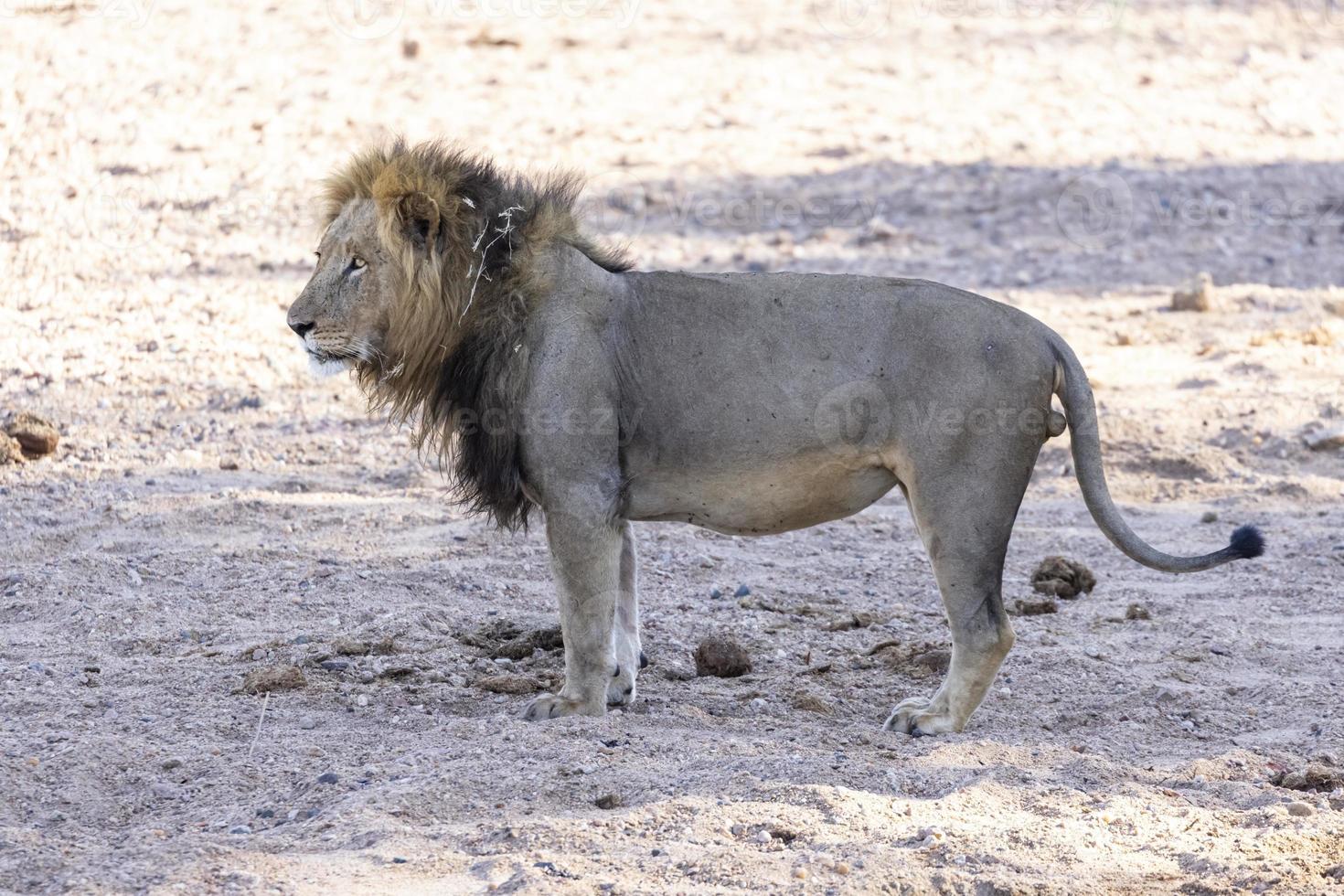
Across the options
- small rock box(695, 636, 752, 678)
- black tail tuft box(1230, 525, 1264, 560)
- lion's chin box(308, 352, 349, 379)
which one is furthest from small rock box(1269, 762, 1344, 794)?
lion's chin box(308, 352, 349, 379)

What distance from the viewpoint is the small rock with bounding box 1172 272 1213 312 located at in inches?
429

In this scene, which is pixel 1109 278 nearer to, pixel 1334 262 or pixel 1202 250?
pixel 1202 250

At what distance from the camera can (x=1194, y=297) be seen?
1088 centimetres

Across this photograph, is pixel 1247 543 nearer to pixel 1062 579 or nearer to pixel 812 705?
pixel 812 705

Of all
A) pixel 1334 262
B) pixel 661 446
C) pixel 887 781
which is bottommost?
pixel 1334 262

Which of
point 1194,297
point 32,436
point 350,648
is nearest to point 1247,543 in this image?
point 350,648

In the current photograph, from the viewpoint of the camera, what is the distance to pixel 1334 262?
11953 millimetres

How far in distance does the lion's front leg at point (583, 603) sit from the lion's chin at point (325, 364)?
2.64ft

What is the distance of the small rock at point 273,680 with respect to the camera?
5297mm

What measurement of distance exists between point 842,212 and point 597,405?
7.57m

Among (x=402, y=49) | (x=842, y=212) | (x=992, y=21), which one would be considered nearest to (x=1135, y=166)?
(x=842, y=212)

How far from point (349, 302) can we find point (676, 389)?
1.05 metres

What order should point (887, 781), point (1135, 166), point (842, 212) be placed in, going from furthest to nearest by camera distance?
point (1135, 166) < point (842, 212) < point (887, 781)

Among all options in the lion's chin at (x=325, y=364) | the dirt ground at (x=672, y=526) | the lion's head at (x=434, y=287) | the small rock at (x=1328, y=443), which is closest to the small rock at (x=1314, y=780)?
the dirt ground at (x=672, y=526)
